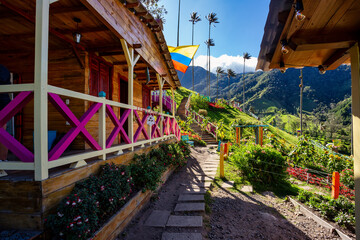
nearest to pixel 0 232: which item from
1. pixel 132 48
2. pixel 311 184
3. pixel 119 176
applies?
pixel 119 176

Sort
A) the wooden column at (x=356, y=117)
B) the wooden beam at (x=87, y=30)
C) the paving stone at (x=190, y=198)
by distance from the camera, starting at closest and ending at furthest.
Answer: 1. the wooden column at (x=356, y=117)
2. the wooden beam at (x=87, y=30)
3. the paving stone at (x=190, y=198)

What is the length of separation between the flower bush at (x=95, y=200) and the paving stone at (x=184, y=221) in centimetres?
82

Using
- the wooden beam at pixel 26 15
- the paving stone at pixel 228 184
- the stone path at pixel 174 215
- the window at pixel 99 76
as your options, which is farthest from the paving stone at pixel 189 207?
the wooden beam at pixel 26 15

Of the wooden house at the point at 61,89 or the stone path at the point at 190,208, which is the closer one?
the wooden house at the point at 61,89

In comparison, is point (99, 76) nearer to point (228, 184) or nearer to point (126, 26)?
point (126, 26)

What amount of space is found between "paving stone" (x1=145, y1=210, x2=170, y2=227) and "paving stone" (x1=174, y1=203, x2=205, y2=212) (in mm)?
307

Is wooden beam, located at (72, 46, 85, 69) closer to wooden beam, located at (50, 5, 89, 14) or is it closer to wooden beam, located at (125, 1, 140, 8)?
wooden beam, located at (50, 5, 89, 14)

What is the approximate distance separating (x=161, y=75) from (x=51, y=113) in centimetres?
424

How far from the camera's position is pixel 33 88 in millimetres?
2193

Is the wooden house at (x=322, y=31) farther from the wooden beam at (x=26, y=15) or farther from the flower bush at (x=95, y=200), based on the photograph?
the wooden beam at (x=26, y=15)

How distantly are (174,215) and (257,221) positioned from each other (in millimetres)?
1787

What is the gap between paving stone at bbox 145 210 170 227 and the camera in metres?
3.47

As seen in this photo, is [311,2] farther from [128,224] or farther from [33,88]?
[128,224]

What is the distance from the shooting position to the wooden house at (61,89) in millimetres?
2141
